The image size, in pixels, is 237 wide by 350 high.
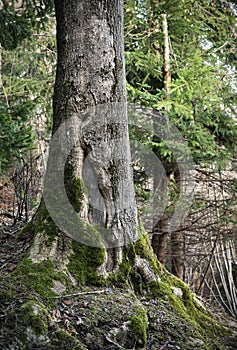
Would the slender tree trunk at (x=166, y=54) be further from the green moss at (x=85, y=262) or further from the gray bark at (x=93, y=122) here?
the green moss at (x=85, y=262)

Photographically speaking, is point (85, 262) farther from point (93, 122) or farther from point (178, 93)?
point (178, 93)

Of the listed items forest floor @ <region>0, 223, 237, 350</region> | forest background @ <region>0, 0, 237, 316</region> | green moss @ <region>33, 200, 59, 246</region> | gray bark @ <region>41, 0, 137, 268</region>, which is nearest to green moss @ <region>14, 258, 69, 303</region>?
forest floor @ <region>0, 223, 237, 350</region>

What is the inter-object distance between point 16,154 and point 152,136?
8.38ft

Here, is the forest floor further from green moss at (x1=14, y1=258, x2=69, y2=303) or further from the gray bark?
the gray bark

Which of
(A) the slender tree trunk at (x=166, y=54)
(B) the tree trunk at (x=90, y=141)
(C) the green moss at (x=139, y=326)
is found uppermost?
(A) the slender tree trunk at (x=166, y=54)

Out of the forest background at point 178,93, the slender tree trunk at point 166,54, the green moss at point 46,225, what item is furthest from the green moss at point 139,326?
the slender tree trunk at point 166,54

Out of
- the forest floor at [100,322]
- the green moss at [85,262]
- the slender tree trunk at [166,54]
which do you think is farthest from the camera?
the slender tree trunk at [166,54]

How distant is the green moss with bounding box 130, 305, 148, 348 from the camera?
3.04 meters

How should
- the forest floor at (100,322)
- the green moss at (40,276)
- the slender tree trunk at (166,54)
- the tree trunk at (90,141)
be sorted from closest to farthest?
1. the forest floor at (100,322)
2. the green moss at (40,276)
3. the tree trunk at (90,141)
4. the slender tree trunk at (166,54)

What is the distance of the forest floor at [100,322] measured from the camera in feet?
8.08

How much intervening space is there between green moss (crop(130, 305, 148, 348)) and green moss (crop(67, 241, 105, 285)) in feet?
1.51

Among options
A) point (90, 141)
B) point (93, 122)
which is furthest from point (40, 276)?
point (93, 122)

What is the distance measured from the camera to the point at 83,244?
3541 millimetres

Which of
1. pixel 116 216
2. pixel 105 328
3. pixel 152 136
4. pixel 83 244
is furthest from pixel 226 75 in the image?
pixel 105 328
